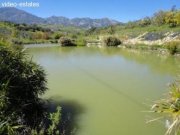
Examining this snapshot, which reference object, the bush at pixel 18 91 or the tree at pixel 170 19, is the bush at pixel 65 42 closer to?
the tree at pixel 170 19

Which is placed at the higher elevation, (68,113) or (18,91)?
(18,91)

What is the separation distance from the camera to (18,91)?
22.0 ft

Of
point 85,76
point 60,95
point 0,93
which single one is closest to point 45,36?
point 85,76

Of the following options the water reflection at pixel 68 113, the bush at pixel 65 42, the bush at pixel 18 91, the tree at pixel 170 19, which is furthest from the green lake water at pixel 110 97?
the tree at pixel 170 19

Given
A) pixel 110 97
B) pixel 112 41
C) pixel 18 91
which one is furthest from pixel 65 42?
pixel 18 91

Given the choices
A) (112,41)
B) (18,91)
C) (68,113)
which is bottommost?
(68,113)

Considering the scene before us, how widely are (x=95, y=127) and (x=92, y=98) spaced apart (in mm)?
2834

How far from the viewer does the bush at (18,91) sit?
5.53 metres

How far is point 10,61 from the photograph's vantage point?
7.01 metres

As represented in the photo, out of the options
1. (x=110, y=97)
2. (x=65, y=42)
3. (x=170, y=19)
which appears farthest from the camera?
(x=170, y=19)

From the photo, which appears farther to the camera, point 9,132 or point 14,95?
point 14,95

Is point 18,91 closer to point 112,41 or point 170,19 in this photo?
point 112,41

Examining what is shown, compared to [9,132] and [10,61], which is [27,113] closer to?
[10,61]

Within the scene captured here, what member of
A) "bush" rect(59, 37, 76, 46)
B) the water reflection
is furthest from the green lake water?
"bush" rect(59, 37, 76, 46)
